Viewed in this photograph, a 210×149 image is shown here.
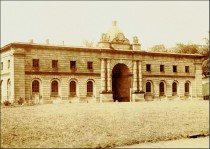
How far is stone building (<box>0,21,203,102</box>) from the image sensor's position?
1427 inches

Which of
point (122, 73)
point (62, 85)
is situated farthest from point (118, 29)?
point (62, 85)

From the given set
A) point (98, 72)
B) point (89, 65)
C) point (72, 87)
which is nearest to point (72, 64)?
point (89, 65)

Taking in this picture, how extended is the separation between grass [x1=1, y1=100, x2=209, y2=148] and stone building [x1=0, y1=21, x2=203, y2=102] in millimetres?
15000

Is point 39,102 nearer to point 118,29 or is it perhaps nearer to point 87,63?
point 87,63

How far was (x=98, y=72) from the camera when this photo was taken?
1608 inches

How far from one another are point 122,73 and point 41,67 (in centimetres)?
1249

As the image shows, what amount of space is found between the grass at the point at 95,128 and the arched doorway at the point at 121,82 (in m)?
20.2

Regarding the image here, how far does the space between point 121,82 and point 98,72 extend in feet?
18.8

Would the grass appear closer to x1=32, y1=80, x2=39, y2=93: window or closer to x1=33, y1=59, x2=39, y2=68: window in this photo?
x1=32, y1=80, x2=39, y2=93: window

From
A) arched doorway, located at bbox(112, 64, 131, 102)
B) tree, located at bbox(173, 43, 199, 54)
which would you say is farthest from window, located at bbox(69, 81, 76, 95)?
tree, located at bbox(173, 43, 199, 54)

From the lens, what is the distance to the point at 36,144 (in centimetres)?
1520

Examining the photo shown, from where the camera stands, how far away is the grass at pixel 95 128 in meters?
15.8

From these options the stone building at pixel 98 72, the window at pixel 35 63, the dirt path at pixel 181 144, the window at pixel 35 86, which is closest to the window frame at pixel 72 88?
the stone building at pixel 98 72

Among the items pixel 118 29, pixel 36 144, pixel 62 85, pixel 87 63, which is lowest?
pixel 36 144
